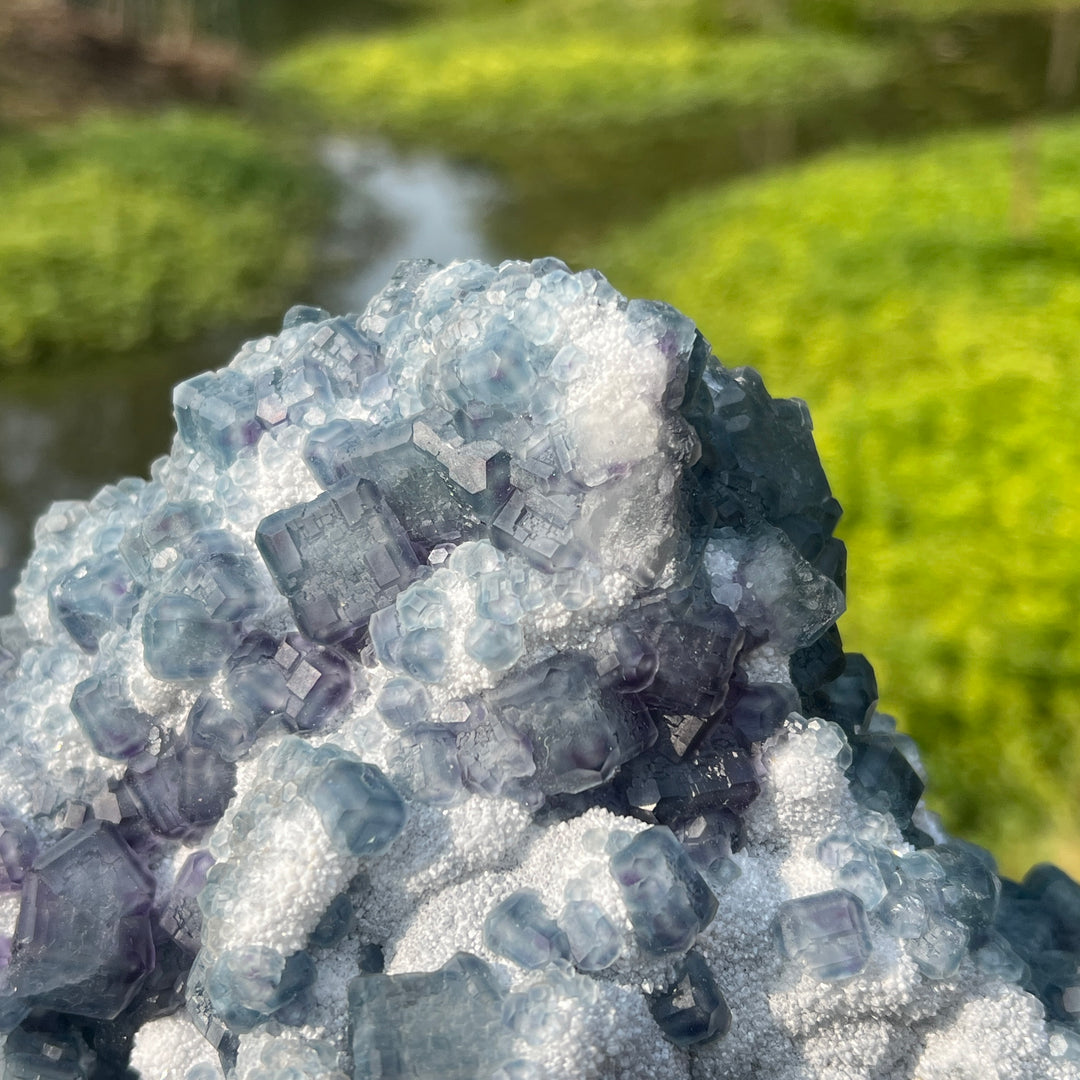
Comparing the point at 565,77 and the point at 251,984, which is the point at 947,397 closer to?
the point at 251,984

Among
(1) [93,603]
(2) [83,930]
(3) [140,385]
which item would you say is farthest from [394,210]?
(2) [83,930]

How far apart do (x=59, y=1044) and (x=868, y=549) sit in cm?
174

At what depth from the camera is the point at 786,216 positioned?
157 inches

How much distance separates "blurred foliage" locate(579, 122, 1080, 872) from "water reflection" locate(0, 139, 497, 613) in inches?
32.0

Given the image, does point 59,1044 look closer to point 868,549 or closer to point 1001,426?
point 868,549

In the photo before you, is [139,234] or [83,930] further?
[139,234]

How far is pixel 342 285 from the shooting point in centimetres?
427

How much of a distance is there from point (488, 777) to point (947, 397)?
6.83 ft

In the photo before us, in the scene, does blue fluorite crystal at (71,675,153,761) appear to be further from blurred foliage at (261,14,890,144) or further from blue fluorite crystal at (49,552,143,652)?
blurred foliage at (261,14,890,144)

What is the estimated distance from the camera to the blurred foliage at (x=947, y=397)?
1.68m

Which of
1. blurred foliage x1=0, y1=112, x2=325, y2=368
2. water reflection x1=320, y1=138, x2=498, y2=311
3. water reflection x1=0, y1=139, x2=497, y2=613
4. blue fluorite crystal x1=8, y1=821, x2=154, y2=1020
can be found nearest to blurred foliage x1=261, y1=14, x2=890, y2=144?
water reflection x1=320, y1=138, x2=498, y2=311

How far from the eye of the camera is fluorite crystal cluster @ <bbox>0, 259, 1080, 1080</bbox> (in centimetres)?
44

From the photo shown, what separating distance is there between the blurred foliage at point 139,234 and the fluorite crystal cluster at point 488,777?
3575mm

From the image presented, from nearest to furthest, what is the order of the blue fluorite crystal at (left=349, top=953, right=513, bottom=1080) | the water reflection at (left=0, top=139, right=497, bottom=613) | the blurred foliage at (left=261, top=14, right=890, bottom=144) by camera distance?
the blue fluorite crystal at (left=349, top=953, right=513, bottom=1080) → the water reflection at (left=0, top=139, right=497, bottom=613) → the blurred foliage at (left=261, top=14, right=890, bottom=144)
